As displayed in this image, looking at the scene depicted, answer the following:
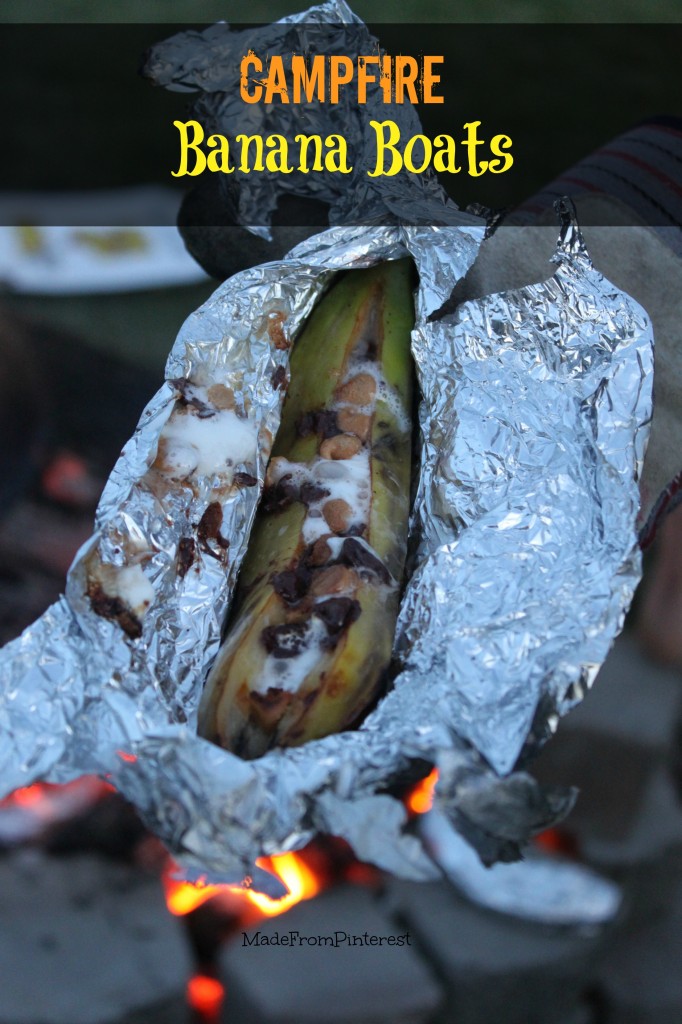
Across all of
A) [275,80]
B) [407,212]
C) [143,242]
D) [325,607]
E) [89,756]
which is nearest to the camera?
[89,756]

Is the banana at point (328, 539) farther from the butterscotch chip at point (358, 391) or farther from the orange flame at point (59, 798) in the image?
the orange flame at point (59, 798)

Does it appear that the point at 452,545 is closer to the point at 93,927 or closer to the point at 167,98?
the point at 93,927

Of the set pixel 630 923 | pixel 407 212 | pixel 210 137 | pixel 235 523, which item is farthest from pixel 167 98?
pixel 630 923

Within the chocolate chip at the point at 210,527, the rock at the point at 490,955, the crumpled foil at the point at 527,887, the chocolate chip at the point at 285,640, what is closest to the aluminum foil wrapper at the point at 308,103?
the chocolate chip at the point at 210,527

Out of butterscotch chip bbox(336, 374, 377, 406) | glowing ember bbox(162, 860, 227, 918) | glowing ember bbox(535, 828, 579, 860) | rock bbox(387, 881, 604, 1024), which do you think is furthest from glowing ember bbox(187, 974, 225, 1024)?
butterscotch chip bbox(336, 374, 377, 406)

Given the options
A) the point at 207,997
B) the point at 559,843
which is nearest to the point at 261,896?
the point at 207,997

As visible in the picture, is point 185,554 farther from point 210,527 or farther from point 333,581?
point 333,581
